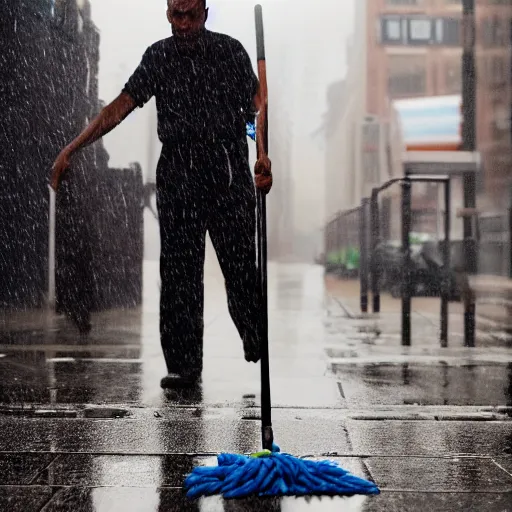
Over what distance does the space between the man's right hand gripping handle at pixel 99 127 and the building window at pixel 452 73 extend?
5.14m

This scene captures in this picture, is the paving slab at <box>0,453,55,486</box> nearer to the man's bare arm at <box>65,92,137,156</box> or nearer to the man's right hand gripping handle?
the man's right hand gripping handle

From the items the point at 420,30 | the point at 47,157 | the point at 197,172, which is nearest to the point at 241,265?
the point at 197,172

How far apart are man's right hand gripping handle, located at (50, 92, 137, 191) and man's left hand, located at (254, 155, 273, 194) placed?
3.49 ft

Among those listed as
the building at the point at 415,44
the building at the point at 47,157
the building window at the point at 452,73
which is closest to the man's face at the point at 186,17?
the building at the point at 47,157

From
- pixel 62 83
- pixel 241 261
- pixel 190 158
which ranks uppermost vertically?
pixel 62 83

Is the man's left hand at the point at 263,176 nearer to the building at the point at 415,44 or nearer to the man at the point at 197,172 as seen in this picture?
the man at the point at 197,172

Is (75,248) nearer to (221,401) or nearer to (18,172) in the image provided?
(18,172)

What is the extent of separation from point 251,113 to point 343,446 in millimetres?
1770

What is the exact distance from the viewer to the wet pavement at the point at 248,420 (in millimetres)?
2098

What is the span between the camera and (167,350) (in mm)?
3842

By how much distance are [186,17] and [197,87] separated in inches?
Answer: 12.3

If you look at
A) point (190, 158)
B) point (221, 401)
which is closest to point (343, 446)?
point (221, 401)

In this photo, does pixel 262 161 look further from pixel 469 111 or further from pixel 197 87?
pixel 469 111

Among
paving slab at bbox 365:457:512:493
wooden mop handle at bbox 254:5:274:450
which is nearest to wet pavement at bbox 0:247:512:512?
paving slab at bbox 365:457:512:493
